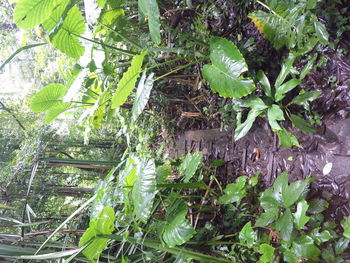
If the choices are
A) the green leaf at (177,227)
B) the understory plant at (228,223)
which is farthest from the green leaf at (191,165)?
the green leaf at (177,227)

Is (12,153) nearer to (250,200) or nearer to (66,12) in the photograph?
(66,12)

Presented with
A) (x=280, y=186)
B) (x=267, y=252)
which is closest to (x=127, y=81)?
(x=280, y=186)

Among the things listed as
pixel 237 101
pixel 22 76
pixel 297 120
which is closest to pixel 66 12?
pixel 237 101

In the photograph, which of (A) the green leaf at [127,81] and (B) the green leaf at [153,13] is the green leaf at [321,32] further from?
(A) the green leaf at [127,81]

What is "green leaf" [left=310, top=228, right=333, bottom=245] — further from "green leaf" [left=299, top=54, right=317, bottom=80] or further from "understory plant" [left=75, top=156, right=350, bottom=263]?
"green leaf" [left=299, top=54, right=317, bottom=80]

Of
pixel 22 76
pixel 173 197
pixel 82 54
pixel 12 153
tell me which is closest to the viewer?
pixel 173 197

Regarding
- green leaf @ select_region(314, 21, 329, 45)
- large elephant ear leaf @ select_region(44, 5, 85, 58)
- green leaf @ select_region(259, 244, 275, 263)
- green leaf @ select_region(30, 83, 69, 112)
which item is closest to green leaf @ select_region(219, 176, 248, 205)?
green leaf @ select_region(259, 244, 275, 263)

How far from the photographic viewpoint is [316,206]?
1.04 m

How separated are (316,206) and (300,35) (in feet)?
2.00

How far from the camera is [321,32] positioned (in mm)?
952

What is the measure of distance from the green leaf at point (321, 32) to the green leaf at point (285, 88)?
0.15 m

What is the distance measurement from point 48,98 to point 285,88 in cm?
129

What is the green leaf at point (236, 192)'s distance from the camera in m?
1.30

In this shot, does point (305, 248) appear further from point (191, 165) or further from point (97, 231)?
point (97, 231)
